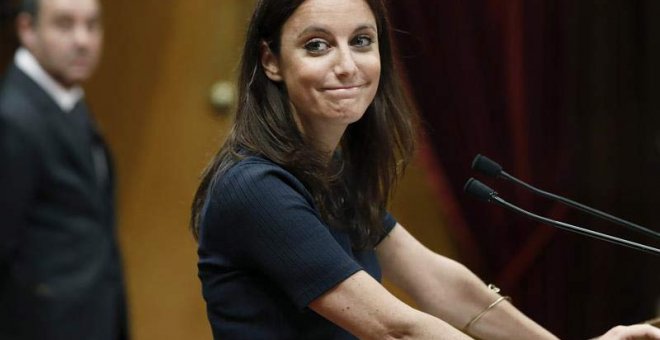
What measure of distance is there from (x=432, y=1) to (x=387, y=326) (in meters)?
2.35

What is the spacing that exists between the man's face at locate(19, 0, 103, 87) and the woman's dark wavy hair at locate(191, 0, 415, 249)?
164cm

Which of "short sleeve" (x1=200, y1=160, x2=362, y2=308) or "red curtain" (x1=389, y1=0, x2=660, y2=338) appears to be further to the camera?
"red curtain" (x1=389, y1=0, x2=660, y2=338)

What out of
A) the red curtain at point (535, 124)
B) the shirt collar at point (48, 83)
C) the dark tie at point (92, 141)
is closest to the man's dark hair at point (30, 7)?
the shirt collar at point (48, 83)

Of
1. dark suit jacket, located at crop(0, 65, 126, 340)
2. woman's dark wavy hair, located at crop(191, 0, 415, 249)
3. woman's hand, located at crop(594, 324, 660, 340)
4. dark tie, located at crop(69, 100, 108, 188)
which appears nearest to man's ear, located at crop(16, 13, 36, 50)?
dark suit jacket, located at crop(0, 65, 126, 340)

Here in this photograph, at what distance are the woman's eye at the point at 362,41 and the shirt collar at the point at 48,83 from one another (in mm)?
1731

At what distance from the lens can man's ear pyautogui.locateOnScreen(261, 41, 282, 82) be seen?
80.5 inches

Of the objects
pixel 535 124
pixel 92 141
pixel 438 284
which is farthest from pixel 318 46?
pixel 535 124

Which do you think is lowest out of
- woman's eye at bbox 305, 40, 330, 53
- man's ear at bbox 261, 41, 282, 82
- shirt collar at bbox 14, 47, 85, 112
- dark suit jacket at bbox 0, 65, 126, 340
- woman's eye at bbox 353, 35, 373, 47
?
dark suit jacket at bbox 0, 65, 126, 340

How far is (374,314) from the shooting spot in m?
1.82

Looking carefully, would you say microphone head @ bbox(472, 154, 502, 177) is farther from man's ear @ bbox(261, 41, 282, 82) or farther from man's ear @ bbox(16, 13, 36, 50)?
man's ear @ bbox(16, 13, 36, 50)

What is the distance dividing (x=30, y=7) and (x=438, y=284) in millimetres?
1971

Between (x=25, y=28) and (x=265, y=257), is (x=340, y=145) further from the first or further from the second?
(x=25, y=28)

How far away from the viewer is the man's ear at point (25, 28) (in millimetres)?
3705

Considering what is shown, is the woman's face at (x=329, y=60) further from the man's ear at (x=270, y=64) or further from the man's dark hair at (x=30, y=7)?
the man's dark hair at (x=30, y=7)
